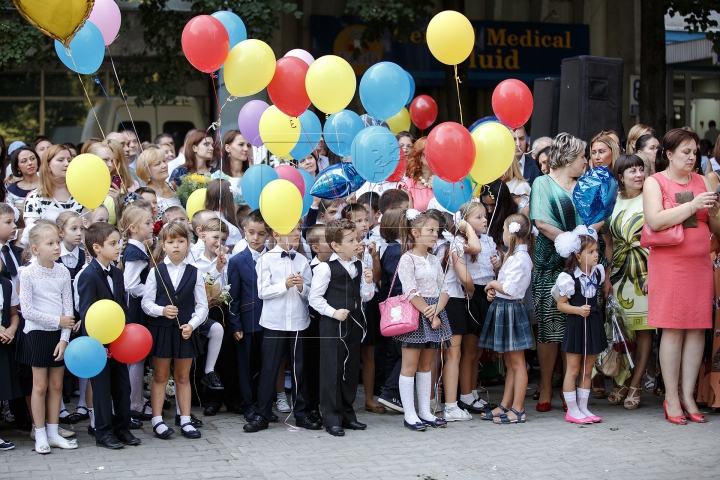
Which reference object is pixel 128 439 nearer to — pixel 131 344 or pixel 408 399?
pixel 131 344

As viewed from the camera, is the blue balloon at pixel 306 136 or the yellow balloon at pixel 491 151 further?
the blue balloon at pixel 306 136

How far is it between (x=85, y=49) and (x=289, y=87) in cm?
145

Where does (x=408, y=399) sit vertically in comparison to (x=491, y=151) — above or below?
below

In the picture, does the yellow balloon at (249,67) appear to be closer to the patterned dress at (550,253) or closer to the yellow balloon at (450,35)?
the yellow balloon at (450,35)

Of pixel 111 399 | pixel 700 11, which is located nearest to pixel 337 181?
pixel 111 399

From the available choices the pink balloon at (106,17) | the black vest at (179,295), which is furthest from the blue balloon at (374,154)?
the pink balloon at (106,17)

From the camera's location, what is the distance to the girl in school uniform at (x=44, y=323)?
5.94 m

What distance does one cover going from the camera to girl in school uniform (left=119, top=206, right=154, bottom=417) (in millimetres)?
6465

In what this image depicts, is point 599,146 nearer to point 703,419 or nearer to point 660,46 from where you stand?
point 703,419

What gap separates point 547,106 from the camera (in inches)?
380

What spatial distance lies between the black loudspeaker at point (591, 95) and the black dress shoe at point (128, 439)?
511 centimetres

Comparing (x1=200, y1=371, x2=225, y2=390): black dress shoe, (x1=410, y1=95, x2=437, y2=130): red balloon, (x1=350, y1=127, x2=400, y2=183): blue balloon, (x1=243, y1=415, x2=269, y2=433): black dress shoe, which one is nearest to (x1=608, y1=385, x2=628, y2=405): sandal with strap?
(x1=350, y1=127, x2=400, y2=183): blue balloon

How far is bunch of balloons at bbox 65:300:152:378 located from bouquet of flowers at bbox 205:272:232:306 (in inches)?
32.4

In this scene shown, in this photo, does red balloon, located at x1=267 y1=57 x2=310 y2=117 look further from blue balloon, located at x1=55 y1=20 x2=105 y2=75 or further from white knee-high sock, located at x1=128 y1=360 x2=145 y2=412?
white knee-high sock, located at x1=128 y1=360 x2=145 y2=412
